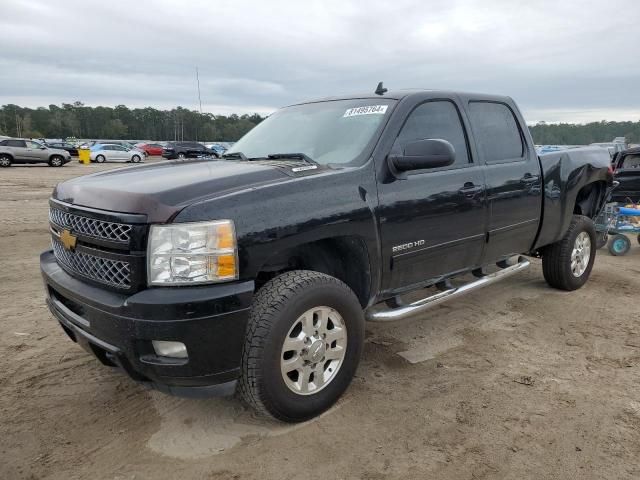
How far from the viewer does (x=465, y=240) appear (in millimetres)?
3908

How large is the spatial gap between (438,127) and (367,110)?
62cm

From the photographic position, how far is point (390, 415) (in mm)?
3012

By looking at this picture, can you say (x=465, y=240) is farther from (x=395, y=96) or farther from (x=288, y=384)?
(x=288, y=384)

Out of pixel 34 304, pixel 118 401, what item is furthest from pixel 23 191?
pixel 118 401

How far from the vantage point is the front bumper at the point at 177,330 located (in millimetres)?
2389

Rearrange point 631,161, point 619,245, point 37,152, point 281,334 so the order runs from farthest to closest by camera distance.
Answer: point 37,152 → point 631,161 → point 619,245 → point 281,334

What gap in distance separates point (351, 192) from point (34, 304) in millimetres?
3572

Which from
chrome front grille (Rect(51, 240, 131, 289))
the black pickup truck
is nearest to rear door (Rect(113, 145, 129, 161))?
the black pickup truck

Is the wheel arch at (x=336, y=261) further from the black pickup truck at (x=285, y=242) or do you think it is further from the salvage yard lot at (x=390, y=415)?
the salvage yard lot at (x=390, y=415)

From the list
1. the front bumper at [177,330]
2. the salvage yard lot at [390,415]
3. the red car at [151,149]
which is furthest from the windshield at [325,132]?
the red car at [151,149]

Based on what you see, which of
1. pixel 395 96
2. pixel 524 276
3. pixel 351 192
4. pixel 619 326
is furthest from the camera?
pixel 524 276

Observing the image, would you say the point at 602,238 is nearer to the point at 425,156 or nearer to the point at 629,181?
the point at 629,181

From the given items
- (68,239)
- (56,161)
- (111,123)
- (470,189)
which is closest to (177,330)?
(68,239)

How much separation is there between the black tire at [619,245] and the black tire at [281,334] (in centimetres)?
631
